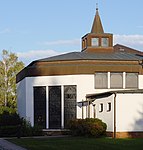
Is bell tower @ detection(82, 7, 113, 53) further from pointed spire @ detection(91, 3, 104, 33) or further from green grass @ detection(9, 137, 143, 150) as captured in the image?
green grass @ detection(9, 137, 143, 150)

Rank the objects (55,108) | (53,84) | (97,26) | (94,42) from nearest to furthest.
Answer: (55,108) → (53,84) → (94,42) → (97,26)

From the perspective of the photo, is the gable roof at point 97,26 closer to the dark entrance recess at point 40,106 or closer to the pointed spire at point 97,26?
the pointed spire at point 97,26

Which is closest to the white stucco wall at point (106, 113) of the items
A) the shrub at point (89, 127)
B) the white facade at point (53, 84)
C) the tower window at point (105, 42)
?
the shrub at point (89, 127)

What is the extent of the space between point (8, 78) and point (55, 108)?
28198mm

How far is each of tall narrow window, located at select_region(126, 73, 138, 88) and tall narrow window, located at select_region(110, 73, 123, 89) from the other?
696mm

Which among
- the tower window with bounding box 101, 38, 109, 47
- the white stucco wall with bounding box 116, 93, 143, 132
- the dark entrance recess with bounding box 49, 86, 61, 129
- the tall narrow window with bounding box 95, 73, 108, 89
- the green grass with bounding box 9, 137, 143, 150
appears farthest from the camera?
the tower window with bounding box 101, 38, 109, 47

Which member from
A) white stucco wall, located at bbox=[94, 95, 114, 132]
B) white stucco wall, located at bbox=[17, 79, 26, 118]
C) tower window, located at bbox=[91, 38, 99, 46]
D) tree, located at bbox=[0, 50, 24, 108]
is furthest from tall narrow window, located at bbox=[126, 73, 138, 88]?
tree, located at bbox=[0, 50, 24, 108]

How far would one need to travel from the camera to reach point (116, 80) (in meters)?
44.7

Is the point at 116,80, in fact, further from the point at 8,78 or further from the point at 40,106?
the point at 8,78

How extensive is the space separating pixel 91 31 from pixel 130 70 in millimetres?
12225

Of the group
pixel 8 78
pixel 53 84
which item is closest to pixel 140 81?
pixel 53 84

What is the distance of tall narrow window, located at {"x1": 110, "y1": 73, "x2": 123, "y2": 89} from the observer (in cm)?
4459

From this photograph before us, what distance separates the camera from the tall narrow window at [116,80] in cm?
4459

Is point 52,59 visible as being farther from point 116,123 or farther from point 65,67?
point 116,123
